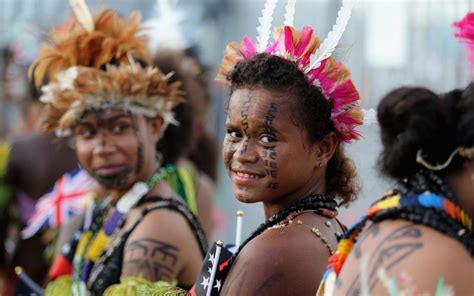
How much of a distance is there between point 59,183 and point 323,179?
12.6 feet

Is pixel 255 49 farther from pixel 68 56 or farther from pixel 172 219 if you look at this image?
pixel 68 56

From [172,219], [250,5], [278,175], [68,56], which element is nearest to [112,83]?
[68,56]

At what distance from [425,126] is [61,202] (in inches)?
182

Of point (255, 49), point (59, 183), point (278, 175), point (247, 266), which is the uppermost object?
point (255, 49)

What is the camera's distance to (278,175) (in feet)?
11.9

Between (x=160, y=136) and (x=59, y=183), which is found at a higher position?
(x=160, y=136)

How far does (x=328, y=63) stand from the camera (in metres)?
3.75

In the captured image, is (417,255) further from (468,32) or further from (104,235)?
(104,235)

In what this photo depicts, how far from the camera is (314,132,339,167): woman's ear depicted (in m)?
3.74

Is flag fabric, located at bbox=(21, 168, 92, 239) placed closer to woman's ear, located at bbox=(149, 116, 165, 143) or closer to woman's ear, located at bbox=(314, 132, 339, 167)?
woman's ear, located at bbox=(149, 116, 165, 143)

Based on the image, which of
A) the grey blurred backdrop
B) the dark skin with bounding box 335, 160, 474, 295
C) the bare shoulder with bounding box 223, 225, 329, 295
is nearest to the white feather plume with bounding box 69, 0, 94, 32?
the grey blurred backdrop

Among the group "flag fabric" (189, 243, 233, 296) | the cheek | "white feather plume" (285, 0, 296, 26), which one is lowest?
"flag fabric" (189, 243, 233, 296)

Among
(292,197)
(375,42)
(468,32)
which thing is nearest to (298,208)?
(292,197)

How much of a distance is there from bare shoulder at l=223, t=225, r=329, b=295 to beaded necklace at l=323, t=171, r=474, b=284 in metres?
0.48
